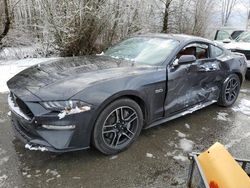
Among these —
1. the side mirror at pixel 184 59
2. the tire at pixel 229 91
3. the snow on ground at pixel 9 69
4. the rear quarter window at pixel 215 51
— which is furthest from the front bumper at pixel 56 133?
the snow on ground at pixel 9 69

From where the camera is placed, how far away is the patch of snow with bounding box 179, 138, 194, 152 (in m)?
3.52

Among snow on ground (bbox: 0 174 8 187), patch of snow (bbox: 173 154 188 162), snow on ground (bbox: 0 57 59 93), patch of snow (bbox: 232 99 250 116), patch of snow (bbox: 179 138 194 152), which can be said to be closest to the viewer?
snow on ground (bbox: 0 174 8 187)

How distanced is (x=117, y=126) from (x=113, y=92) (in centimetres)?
47

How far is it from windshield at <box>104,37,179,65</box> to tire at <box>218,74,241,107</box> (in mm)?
1449

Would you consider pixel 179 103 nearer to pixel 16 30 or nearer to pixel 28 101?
pixel 28 101

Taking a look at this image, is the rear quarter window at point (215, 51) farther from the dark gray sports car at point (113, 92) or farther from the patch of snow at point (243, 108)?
the patch of snow at point (243, 108)

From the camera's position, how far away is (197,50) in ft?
14.7

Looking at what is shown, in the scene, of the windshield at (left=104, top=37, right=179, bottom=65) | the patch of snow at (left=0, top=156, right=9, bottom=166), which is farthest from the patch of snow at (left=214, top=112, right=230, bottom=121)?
the patch of snow at (left=0, top=156, right=9, bottom=166)

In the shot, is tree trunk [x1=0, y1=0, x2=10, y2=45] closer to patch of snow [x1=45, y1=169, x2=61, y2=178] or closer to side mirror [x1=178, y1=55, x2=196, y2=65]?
side mirror [x1=178, y1=55, x2=196, y2=65]

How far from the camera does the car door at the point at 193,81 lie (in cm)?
378

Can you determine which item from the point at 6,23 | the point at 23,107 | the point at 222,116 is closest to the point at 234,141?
the point at 222,116

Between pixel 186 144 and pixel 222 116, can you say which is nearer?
pixel 186 144

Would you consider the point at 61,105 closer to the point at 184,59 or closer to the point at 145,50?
the point at 145,50

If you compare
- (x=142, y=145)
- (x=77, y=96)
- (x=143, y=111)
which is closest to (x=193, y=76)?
(x=143, y=111)
